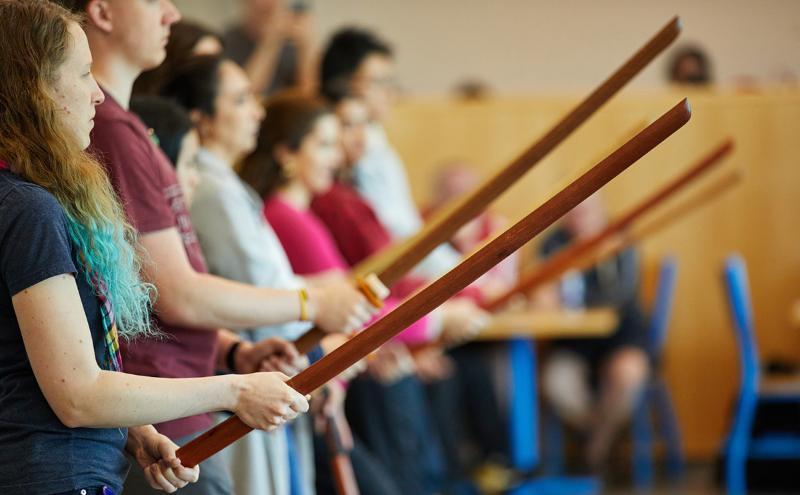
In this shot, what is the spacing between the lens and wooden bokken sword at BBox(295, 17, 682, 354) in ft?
7.09

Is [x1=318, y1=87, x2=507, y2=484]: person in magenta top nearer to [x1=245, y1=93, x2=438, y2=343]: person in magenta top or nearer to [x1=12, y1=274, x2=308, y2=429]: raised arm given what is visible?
[x1=245, y1=93, x2=438, y2=343]: person in magenta top

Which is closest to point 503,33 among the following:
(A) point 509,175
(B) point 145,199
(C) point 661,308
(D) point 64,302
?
(C) point 661,308

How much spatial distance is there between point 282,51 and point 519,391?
1988 mm

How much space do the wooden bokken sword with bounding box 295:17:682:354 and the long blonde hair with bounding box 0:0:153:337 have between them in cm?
68

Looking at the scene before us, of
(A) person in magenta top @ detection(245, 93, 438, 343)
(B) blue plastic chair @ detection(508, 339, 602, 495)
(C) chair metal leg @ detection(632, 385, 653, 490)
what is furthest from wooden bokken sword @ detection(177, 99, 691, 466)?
(C) chair metal leg @ detection(632, 385, 653, 490)

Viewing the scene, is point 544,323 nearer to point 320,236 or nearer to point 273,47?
point 273,47

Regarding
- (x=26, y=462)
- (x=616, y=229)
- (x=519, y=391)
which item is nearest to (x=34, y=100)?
(x=26, y=462)

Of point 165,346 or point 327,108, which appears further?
point 327,108

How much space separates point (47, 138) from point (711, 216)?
5091 millimetres

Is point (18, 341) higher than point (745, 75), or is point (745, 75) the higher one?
point (745, 75)

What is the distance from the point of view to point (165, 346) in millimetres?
1872

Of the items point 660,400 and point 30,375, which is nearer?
point 30,375

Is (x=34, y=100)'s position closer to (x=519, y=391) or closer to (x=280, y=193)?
(x=280, y=193)

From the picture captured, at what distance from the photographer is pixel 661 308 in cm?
591
